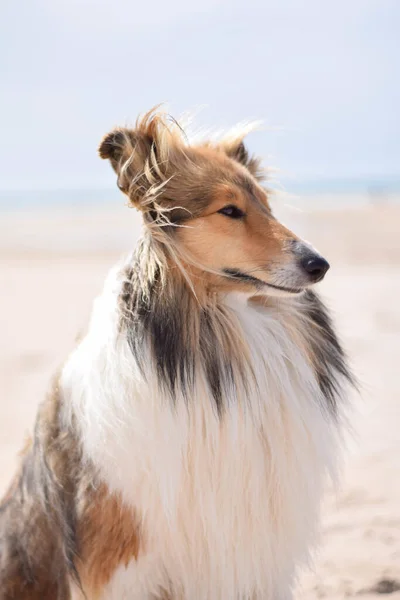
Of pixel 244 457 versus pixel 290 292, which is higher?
pixel 290 292

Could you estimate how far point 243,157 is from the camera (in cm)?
306

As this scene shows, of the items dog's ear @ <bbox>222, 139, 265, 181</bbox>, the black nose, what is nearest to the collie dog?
the black nose

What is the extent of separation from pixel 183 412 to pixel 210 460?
21 centimetres

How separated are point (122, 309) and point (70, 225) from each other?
23694mm

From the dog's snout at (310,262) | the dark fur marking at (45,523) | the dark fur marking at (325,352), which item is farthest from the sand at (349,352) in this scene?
the dog's snout at (310,262)

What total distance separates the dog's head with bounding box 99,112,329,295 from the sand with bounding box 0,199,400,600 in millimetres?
335

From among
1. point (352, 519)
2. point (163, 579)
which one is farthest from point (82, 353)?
point (352, 519)

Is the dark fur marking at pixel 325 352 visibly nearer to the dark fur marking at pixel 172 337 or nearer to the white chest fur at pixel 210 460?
the white chest fur at pixel 210 460

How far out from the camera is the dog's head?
2555 millimetres

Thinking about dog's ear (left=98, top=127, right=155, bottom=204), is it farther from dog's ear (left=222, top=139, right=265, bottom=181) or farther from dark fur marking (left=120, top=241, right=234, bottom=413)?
dog's ear (left=222, top=139, right=265, bottom=181)

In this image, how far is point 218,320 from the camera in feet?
8.68

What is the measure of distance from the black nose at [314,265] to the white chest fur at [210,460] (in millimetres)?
288

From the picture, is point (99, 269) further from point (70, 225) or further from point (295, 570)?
point (70, 225)

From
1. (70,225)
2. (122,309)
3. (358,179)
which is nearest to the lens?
(122,309)
